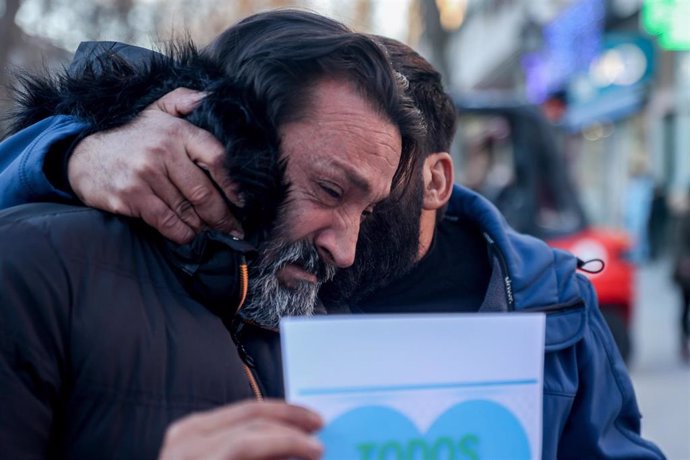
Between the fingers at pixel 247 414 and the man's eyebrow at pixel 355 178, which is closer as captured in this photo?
the fingers at pixel 247 414

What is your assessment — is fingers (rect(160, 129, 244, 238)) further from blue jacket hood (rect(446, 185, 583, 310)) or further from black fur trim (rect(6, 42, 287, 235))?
blue jacket hood (rect(446, 185, 583, 310))

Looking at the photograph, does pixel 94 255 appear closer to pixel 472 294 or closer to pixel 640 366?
pixel 472 294

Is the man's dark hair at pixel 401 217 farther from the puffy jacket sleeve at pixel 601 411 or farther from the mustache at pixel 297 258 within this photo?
the puffy jacket sleeve at pixel 601 411

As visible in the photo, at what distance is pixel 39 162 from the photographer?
1.69 metres

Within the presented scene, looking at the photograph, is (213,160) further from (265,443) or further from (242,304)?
(265,443)

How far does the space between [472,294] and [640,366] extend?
6.60 m

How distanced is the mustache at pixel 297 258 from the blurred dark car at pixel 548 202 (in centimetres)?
433

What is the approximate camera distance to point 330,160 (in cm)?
189

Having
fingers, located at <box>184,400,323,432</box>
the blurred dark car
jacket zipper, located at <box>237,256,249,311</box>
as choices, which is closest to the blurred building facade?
the blurred dark car

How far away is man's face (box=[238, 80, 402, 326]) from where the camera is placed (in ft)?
5.88

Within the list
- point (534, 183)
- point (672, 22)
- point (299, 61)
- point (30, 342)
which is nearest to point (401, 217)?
point (299, 61)

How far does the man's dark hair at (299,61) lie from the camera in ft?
5.99

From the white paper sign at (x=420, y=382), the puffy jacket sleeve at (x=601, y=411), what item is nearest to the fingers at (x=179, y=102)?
the white paper sign at (x=420, y=382)

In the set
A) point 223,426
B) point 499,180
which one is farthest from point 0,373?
point 499,180
